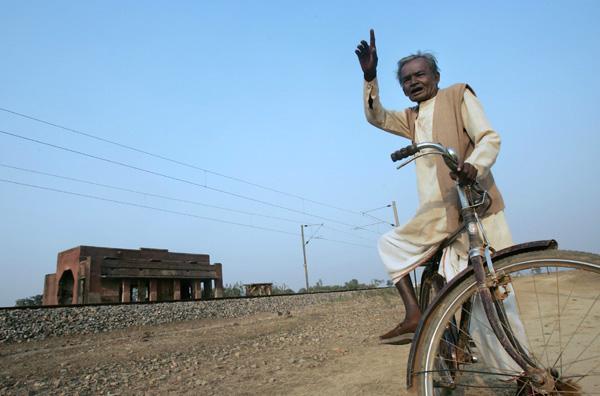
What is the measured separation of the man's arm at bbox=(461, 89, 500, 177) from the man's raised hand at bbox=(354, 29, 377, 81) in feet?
2.09

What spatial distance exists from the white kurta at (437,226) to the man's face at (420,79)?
8 centimetres

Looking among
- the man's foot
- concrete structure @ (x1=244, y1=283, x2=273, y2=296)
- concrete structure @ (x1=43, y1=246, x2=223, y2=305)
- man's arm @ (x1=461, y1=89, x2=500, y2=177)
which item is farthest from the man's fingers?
concrete structure @ (x1=244, y1=283, x2=273, y2=296)

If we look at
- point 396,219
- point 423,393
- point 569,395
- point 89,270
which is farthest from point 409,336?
point 396,219

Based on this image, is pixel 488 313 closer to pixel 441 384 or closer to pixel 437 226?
pixel 441 384

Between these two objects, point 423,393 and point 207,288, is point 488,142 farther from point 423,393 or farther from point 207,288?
point 207,288

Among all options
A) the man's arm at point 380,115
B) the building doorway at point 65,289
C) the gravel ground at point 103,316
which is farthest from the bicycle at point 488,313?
the building doorway at point 65,289

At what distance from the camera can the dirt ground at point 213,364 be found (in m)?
3.83

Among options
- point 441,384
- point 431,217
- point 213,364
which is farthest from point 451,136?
point 213,364

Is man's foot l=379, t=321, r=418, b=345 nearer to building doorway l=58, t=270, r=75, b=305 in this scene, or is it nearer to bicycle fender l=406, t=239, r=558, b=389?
bicycle fender l=406, t=239, r=558, b=389

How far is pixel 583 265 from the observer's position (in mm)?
1745

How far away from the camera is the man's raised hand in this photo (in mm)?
2670

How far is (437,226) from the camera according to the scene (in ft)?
8.28

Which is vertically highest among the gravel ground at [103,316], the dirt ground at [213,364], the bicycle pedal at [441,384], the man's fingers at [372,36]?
the man's fingers at [372,36]

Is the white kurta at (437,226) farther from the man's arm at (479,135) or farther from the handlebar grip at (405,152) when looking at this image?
the handlebar grip at (405,152)
